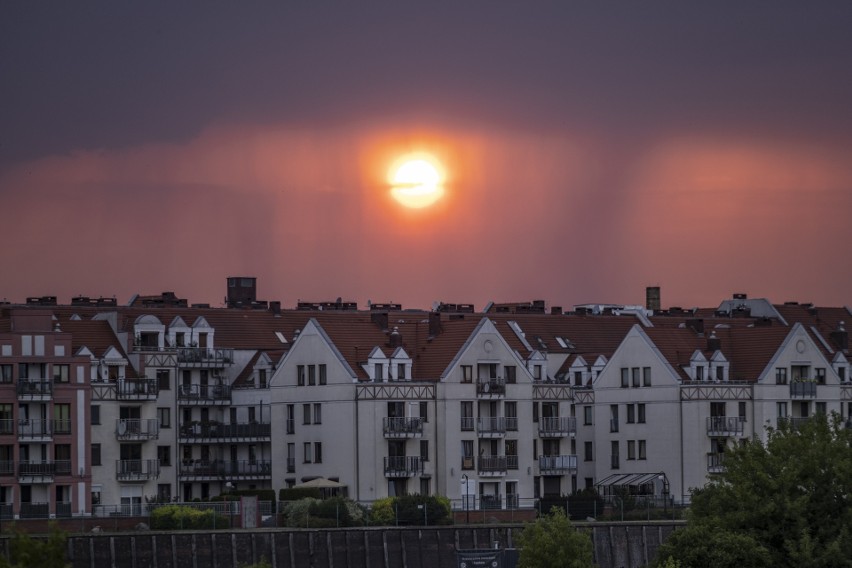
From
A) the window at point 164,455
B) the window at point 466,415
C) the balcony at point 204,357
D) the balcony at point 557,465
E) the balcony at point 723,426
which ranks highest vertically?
the balcony at point 204,357

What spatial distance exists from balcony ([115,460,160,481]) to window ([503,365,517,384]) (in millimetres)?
24318

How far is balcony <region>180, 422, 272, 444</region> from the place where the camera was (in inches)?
5817

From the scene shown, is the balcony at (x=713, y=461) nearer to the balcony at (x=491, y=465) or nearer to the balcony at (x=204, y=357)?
the balcony at (x=491, y=465)

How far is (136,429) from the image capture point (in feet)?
464

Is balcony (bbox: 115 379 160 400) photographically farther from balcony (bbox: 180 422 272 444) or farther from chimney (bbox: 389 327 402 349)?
chimney (bbox: 389 327 402 349)

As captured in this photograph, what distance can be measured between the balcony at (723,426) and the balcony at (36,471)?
46.6m

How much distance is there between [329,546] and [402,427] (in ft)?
73.8

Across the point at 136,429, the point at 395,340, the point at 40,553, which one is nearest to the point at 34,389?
the point at 136,429

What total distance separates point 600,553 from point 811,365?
1367 inches

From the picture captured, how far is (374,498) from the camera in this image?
13725 centimetres

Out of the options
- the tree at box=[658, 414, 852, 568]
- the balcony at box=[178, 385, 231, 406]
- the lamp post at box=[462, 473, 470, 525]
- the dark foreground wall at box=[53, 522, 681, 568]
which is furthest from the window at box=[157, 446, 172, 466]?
the tree at box=[658, 414, 852, 568]

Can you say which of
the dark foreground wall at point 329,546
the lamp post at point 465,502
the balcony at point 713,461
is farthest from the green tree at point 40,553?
the balcony at point 713,461

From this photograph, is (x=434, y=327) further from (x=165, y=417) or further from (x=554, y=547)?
(x=554, y=547)

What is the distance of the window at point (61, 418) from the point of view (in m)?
134
